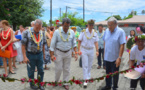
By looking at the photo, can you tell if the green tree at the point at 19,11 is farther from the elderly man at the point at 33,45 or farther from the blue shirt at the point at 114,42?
the blue shirt at the point at 114,42

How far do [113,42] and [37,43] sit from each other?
205 centimetres

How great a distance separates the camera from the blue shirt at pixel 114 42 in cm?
427

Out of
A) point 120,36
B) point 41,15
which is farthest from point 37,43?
point 41,15

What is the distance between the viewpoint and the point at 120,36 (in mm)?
4270

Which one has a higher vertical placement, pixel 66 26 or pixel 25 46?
pixel 66 26

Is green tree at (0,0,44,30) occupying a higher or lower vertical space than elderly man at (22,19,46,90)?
higher

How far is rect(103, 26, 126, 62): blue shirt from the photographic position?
168 inches

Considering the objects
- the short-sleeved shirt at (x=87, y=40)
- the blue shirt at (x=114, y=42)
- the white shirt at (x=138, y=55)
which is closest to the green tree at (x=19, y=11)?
the short-sleeved shirt at (x=87, y=40)

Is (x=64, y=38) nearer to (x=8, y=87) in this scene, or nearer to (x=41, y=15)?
(x=8, y=87)

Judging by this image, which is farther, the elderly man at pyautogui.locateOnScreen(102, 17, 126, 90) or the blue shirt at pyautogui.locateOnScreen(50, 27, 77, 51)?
the blue shirt at pyautogui.locateOnScreen(50, 27, 77, 51)

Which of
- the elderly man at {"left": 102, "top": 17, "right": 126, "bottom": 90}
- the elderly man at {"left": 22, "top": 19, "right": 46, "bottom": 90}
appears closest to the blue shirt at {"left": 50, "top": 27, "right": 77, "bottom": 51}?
the elderly man at {"left": 22, "top": 19, "right": 46, "bottom": 90}

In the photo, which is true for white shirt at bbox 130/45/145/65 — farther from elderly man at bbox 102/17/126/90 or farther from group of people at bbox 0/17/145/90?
elderly man at bbox 102/17/126/90

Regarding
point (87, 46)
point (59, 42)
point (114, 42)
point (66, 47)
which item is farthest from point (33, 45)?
point (114, 42)

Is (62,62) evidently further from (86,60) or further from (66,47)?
(86,60)
